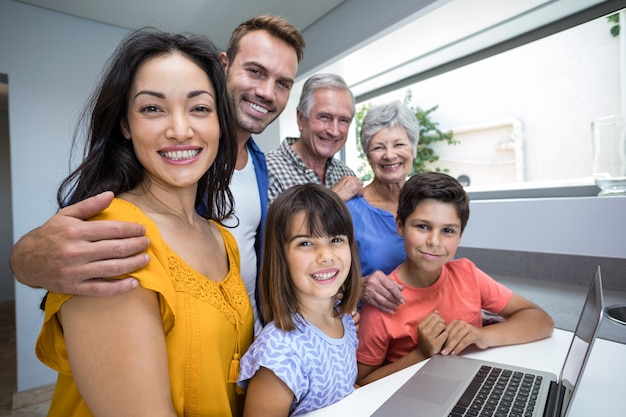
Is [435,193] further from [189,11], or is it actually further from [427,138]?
[189,11]

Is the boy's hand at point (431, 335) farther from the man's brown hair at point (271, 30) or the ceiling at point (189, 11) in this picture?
the ceiling at point (189, 11)

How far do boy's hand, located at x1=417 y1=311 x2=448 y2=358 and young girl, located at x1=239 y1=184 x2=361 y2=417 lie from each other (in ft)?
0.63

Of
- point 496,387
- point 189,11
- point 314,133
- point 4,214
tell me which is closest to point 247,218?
point 314,133

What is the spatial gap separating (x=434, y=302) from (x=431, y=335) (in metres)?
0.20

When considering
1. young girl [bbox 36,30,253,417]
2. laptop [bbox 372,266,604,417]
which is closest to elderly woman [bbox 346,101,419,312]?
laptop [bbox 372,266,604,417]

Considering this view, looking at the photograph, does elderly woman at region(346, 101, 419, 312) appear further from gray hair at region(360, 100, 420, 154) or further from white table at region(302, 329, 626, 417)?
white table at region(302, 329, 626, 417)

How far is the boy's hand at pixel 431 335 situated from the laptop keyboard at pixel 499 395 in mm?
125

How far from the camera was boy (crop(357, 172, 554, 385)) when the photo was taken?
1.12 m

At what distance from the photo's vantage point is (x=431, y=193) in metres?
1.22

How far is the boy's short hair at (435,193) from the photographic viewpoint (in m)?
1.23

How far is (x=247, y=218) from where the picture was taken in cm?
150

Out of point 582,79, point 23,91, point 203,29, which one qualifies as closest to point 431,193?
point 582,79

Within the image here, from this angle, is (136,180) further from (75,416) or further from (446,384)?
(446,384)

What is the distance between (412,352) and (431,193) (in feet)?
1.64
